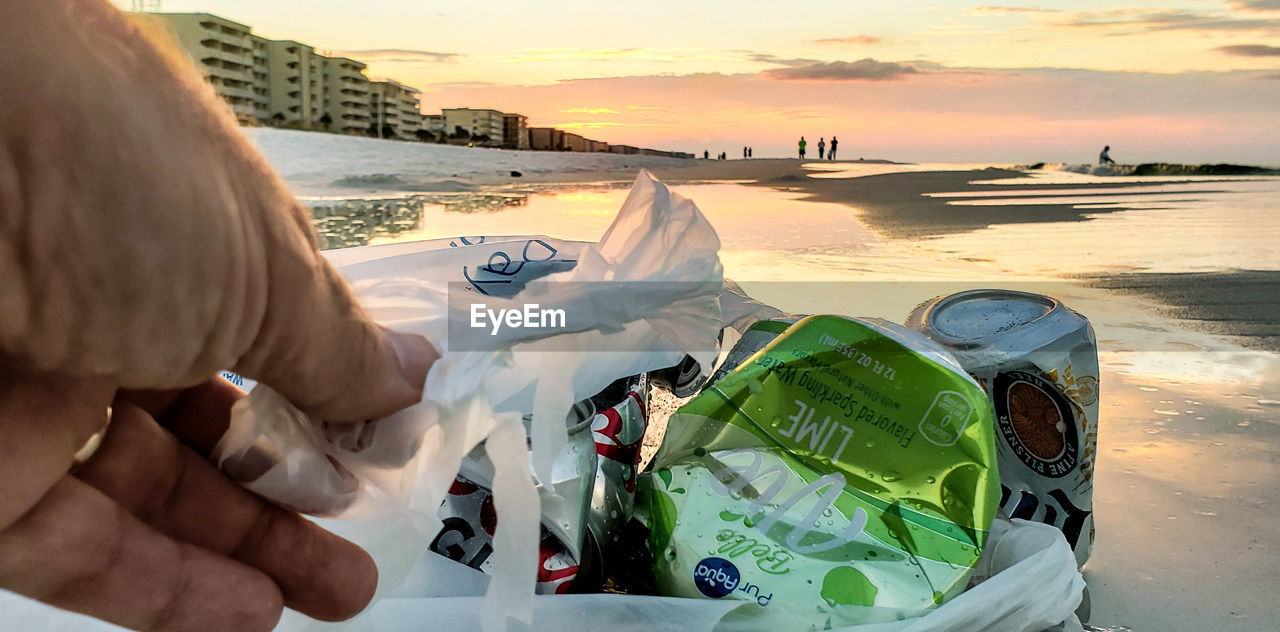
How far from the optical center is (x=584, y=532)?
2.63 ft

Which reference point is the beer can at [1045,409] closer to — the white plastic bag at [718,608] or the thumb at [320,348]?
the white plastic bag at [718,608]

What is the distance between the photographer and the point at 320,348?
451mm

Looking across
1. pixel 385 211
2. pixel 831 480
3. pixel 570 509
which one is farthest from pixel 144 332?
pixel 385 211

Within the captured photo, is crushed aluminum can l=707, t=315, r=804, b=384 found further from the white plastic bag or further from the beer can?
the white plastic bag

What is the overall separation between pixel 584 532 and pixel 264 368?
0.42 meters

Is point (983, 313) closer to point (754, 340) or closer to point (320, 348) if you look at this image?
point (754, 340)

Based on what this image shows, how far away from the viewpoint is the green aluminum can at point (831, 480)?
73 centimetres

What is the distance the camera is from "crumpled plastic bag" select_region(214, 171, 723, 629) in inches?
21.5

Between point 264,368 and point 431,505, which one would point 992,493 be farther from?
point 264,368

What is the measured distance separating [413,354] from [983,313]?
709 mm

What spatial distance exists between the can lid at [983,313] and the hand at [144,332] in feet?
2.15

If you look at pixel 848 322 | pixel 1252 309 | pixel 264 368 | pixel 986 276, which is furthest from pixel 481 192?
pixel 264 368

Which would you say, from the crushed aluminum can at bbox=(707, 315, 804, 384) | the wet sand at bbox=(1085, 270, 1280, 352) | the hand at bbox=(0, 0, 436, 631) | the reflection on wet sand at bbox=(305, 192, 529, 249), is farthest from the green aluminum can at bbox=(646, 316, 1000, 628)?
the reflection on wet sand at bbox=(305, 192, 529, 249)

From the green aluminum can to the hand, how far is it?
1.04ft
